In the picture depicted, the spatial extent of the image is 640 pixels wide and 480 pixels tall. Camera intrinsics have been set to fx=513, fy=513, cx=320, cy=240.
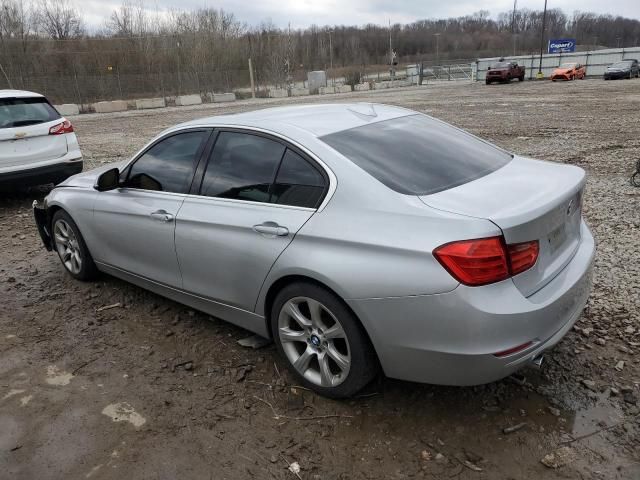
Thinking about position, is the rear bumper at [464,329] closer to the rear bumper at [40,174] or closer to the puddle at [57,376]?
the puddle at [57,376]

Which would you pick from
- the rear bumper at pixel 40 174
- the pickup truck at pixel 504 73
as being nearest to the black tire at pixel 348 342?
the rear bumper at pixel 40 174

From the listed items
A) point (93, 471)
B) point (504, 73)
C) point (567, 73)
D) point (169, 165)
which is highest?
point (504, 73)

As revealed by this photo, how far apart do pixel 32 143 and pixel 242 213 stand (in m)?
5.85

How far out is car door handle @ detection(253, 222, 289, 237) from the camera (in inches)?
114

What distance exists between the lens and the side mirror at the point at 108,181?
4066mm

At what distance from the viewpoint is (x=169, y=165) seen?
384 centimetres

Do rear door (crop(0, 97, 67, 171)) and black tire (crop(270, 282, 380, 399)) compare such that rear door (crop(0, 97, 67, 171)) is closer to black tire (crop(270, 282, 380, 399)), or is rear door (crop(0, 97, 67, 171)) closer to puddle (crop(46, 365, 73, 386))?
puddle (crop(46, 365, 73, 386))

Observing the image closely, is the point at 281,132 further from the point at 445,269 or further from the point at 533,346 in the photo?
the point at 533,346

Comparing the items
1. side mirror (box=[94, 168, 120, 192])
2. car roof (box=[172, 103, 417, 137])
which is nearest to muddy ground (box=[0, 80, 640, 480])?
side mirror (box=[94, 168, 120, 192])

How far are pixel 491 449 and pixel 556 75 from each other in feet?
153

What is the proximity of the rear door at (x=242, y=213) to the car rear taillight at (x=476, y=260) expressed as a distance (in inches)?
33.0

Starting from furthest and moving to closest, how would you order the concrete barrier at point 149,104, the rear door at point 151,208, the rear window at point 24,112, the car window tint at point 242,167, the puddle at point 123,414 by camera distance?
the concrete barrier at point 149,104, the rear window at point 24,112, the rear door at point 151,208, the car window tint at point 242,167, the puddle at point 123,414

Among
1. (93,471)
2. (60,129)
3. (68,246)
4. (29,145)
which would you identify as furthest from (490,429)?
(60,129)

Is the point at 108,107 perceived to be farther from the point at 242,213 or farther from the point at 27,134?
the point at 242,213
